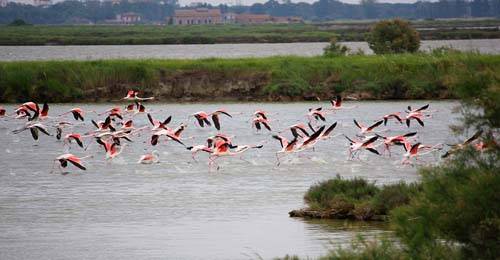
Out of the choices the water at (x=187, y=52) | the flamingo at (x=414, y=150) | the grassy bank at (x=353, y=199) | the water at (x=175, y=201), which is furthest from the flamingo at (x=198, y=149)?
the water at (x=187, y=52)

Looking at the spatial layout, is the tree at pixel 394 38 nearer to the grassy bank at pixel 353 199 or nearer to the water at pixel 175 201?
the water at pixel 175 201

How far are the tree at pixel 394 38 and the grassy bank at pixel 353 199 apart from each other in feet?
95.1

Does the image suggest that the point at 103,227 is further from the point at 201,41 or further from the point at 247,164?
the point at 201,41

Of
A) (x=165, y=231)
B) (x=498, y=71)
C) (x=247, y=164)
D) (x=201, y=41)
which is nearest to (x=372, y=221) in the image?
(x=165, y=231)

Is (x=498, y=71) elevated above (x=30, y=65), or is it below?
above

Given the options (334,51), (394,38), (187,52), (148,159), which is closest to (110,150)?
(148,159)

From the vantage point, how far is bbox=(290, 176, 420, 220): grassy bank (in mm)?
17156

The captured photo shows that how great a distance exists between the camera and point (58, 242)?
16.8 m

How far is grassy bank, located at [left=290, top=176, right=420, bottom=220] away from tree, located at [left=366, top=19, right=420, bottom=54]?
29000mm

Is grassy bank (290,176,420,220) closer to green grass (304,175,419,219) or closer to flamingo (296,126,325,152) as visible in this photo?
green grass (304,175,419,219)

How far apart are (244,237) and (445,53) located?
26677mm

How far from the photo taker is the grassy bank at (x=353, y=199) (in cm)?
1716

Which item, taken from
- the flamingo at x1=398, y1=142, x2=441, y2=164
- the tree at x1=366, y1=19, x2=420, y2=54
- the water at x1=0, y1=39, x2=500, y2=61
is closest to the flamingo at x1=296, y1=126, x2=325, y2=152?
the flamingo at x1=398, y1=142, x2=441, y2=164

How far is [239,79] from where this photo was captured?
42.5 m
